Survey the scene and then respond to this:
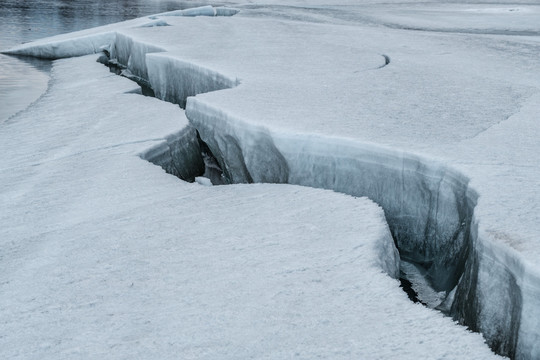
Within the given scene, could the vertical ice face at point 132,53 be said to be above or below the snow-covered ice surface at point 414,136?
below

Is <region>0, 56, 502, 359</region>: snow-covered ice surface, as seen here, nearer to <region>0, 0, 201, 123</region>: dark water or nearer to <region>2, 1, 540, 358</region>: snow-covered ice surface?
<region>2, 1, 540, 358</region>: snow-covered ice surface

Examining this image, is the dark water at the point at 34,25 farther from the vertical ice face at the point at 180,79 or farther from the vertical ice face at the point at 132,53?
the vertical ice face at the point at 180,79

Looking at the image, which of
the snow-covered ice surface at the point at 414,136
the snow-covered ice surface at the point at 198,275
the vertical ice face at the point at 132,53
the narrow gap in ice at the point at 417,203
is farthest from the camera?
the vertical ice face at the point at 132,53

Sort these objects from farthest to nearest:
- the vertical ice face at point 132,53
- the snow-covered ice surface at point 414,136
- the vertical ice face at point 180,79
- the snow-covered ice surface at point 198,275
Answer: the vertical ice face at point 132,53 → the vertical ice face at point 180,79 → the snow-covered ice surface at point 414,136 → the snow-covered ice surface at point 198,275

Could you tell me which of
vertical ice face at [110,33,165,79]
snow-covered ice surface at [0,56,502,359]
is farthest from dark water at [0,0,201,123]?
snow-covered ice surface at [0,56,502,359]

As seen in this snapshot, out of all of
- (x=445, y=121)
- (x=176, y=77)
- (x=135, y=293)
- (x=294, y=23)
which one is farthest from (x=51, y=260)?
(x=294, y=23)

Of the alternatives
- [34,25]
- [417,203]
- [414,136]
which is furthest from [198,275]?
[34,25]

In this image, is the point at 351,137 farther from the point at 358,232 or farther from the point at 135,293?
the point at 135,293

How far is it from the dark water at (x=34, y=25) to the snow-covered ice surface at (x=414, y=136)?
1.40 m

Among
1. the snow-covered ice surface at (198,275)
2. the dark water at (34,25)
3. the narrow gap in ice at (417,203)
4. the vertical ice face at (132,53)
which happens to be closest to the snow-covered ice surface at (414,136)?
the narrow gap in ice at (417,203)

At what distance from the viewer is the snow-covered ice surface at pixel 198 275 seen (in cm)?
135

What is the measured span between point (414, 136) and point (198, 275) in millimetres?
1066

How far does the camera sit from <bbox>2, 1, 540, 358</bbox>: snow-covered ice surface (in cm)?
156

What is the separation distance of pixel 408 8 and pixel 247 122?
7.74 metres
